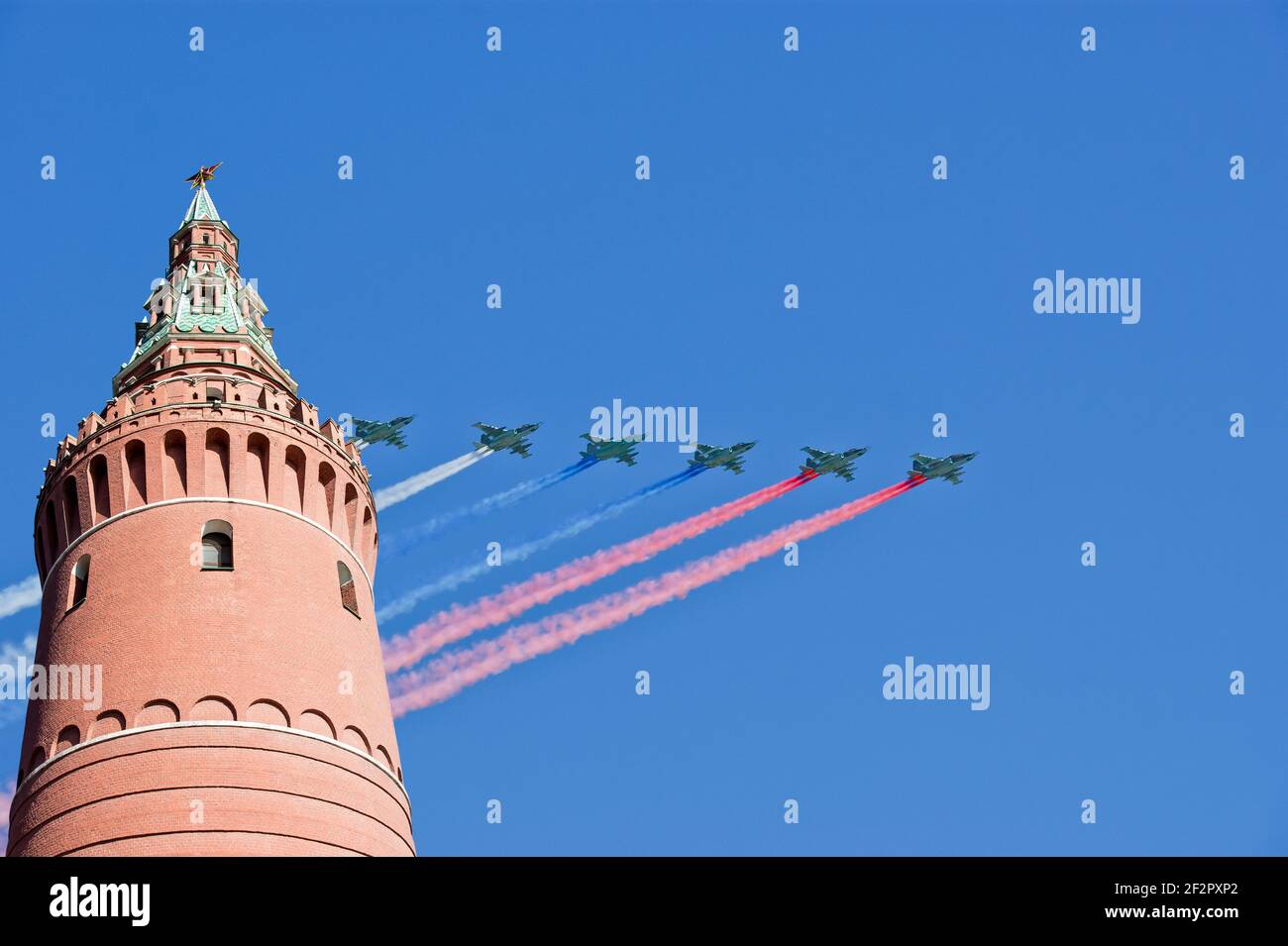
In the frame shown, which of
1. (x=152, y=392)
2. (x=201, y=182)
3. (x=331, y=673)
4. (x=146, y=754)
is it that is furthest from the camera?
(x=201, y=182)

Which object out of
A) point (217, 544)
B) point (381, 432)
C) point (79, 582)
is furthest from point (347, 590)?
point (381, 432)

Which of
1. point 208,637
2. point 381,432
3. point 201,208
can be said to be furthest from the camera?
point 381,432

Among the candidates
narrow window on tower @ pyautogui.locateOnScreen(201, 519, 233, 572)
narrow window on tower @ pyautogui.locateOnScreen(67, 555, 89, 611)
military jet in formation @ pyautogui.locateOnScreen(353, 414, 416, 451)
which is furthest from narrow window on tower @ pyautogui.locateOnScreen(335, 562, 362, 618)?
military jet in formation @ pyautogui.locateOnScreen(353, 414, 416, 451)

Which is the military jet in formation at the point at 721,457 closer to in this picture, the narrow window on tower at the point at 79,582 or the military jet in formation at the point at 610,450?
the military jet in formation at the point at 610,450

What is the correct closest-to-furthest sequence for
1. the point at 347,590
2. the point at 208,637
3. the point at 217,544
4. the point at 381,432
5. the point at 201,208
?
the point at 208,637
the point at 217,544
the point at 347,590
the point at 201,208
the point at 381,432

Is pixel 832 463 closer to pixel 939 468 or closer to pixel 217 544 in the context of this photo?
pixel 939 468

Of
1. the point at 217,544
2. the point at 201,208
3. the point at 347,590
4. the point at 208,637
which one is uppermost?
the point at 201,208
